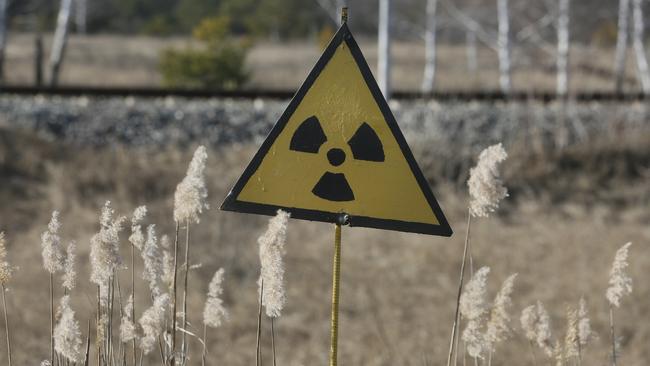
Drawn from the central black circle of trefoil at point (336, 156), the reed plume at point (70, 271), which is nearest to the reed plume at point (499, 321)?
the central black circle of trefoil at point (336, 156)

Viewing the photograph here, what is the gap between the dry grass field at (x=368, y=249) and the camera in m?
10.2

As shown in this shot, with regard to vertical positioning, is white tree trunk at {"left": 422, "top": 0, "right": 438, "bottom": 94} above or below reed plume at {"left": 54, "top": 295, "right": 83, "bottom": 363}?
above

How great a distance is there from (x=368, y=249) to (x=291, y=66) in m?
14.7

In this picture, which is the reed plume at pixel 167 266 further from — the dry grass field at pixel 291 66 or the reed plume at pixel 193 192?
the dry grass field at pixel 291 66

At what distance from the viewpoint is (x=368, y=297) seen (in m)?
11.4

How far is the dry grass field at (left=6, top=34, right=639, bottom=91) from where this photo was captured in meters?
22.8

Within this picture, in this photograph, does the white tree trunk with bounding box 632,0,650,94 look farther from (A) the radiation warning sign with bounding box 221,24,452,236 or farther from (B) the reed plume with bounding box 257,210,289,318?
(B) the reed plume with bounding box 257,210,289,318

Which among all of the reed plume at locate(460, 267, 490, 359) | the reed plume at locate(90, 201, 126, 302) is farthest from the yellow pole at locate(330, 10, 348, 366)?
the reed plume at locate(90, 201, 126, 302)

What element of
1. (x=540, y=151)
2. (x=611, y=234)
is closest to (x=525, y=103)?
(x=540, y=151)

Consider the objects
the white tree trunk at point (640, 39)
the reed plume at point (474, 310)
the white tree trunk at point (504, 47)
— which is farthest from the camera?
the white tree trunk at point (640, 39)

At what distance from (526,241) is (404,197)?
31.4 feet

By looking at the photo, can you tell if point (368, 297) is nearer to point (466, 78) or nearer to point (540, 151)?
point (540, 151)

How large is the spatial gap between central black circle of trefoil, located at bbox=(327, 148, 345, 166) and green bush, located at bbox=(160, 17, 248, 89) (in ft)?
49.5

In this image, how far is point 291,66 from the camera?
86.9 feet
